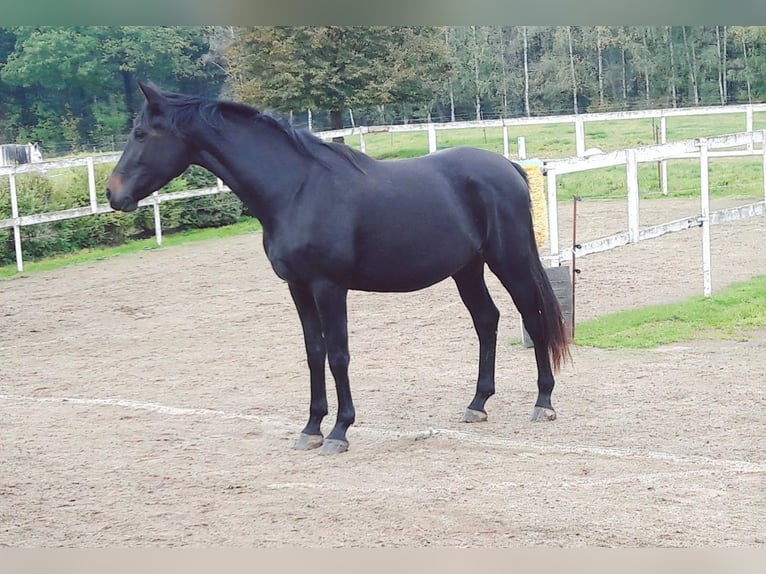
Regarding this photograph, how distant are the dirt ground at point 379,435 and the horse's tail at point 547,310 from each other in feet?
1.41

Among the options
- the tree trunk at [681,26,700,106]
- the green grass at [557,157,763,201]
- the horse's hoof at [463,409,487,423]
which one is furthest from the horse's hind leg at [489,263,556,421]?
the tree trunk at [681,26,700,106]

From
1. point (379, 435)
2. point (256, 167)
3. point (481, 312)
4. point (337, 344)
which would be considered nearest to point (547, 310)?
point (481, 312)

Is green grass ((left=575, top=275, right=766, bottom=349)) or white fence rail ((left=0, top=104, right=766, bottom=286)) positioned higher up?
white fence rail ((left=0, top=104, right=766, bottom=286))

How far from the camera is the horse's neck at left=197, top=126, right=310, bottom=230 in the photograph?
5.41m

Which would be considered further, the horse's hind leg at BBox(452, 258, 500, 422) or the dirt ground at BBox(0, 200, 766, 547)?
the horse's hind leg at BBox(452, 258, 500, 422)

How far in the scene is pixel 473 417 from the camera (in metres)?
5.98

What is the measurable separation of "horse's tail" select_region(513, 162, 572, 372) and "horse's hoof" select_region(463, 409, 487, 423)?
0.60 metres

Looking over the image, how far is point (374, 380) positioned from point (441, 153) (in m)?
2.14

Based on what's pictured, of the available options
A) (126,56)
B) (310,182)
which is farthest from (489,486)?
(126,56)

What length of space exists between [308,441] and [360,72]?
13.6m

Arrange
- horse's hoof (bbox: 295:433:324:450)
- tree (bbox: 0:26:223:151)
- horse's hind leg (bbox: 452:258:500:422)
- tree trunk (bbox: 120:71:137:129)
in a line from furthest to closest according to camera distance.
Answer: tree trunk (bbox: 120:71:137:129)
tree (bbox: 0:26:223:151)
horse's hind leg (bbox: 452:258:500:422)
horse's hoof (bbox: 295:433:324:450)

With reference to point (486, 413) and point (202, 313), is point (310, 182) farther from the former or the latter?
point (202, 313)

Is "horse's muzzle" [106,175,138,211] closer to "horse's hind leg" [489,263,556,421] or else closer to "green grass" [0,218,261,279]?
"horse's hind leg" [489,263,556,421]

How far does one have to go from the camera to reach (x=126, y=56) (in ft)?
69.9
